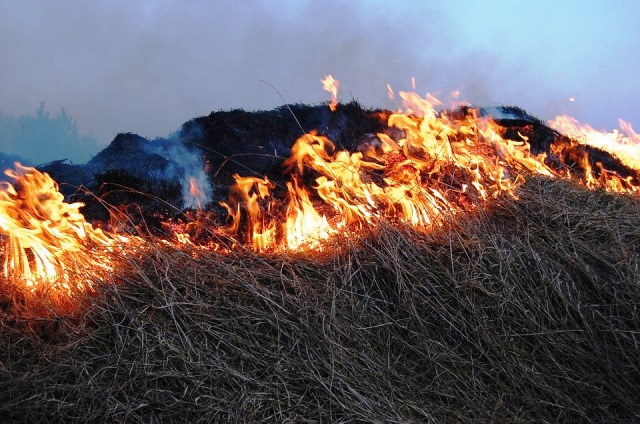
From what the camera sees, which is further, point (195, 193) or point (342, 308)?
point (195, 193)

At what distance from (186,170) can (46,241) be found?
2.33m

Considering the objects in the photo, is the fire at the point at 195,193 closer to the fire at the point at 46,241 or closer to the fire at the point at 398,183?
the fire at the point at 398,183

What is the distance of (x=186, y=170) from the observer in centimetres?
562

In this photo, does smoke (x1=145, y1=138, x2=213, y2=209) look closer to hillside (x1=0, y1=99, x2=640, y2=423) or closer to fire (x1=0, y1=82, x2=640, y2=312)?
fire (x1=0, y1=82, x2=640, y2=312)

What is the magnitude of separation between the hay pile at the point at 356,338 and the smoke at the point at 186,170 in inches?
72.8

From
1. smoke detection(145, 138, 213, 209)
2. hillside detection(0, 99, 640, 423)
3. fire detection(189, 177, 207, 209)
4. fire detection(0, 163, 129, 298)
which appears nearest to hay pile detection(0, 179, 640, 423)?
hillside detection(0, 99, 640, 423)

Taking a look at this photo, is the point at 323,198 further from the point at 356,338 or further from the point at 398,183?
the point at 356,338

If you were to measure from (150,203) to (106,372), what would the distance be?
97.3 inches

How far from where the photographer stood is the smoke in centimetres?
518

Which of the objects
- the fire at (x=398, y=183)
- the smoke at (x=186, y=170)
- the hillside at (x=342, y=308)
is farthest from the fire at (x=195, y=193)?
the hillside at (x=342, y=308)

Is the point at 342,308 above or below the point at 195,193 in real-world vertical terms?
below

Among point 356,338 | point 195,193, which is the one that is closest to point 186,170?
point 195,193

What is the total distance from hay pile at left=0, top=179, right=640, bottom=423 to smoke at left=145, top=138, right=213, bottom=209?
1.85 metres

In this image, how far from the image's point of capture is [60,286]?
3.19 metres
